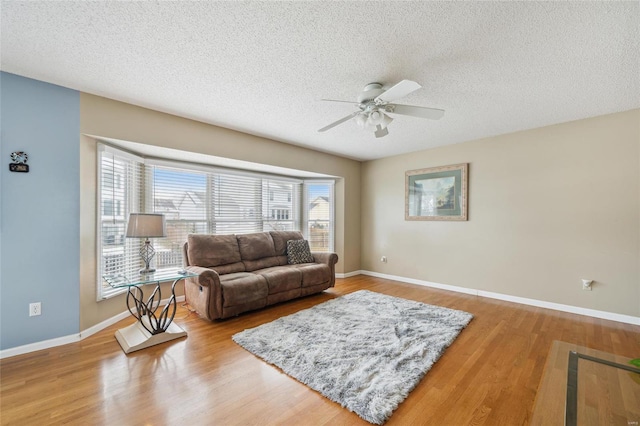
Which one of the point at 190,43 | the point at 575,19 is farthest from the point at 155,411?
the point at 575,19

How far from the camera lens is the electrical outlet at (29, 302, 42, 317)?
2.47 metres

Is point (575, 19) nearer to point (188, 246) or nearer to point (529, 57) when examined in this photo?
point (529, 57)

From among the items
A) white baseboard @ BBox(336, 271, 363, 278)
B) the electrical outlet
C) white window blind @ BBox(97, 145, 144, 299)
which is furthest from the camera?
white baseboard @ BBox(336, 271, 363, 278)

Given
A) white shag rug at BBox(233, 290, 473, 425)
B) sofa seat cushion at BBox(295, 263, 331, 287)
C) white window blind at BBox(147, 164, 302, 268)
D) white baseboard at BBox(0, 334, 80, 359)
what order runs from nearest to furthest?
white shag rug at BBox(233, 290, 473, 425), white baseboard at BBox(0, 334, 80, 359), white window blind at BBox(147, 164, 302, 268), sofa seat cushion at BBox(295, 263, 331, 287)

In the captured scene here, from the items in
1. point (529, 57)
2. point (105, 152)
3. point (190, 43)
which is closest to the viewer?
point (190, 43)

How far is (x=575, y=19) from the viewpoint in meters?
1.71

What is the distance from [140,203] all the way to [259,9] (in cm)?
318

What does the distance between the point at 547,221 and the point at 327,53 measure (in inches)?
150

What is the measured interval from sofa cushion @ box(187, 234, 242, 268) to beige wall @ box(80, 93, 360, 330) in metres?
1.00

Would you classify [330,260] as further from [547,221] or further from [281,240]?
[547,221]

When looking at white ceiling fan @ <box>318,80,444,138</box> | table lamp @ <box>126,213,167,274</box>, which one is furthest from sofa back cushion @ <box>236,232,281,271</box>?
white ceiling fan @ <box>318,80,444,138</box>

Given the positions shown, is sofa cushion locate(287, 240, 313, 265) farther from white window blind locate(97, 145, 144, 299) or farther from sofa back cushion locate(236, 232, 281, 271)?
white window blind locate(97, 145, 144, 299)

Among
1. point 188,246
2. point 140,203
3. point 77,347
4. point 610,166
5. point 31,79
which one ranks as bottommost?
point 77,347


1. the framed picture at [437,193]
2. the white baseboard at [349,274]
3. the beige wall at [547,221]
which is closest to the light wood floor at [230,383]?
the beige wall at [547,221]
